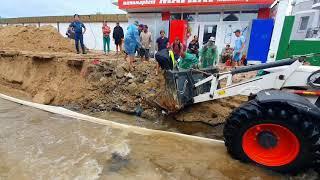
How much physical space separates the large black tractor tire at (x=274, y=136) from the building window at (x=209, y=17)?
419 inches

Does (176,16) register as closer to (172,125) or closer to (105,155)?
(172,125)

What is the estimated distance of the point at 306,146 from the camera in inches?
146

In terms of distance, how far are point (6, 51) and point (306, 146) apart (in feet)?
36.5

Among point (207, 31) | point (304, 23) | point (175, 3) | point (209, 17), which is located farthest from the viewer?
point (304, 23)

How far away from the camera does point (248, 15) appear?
13.0 m

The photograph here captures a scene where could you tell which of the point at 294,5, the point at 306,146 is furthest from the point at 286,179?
the point at 294,5

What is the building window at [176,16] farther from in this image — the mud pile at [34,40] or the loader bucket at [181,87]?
the loader bucket at [181,87]

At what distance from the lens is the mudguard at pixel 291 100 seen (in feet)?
12.0

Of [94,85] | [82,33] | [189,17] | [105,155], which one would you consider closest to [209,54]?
[94,85]

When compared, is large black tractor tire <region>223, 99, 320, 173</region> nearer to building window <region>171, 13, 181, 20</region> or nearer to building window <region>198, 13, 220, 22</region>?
building window <region>198, 13, 220, 22</region>

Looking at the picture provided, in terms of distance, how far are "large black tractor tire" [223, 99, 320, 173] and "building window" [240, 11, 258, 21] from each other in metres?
10.2

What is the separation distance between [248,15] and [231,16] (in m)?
0.84

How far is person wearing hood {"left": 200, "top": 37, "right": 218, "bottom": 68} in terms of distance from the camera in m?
8.38

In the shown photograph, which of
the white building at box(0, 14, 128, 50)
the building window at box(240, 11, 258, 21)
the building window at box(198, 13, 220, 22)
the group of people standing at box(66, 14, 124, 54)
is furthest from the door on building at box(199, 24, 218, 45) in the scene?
the white building at box(0, 14, 128, 50)
